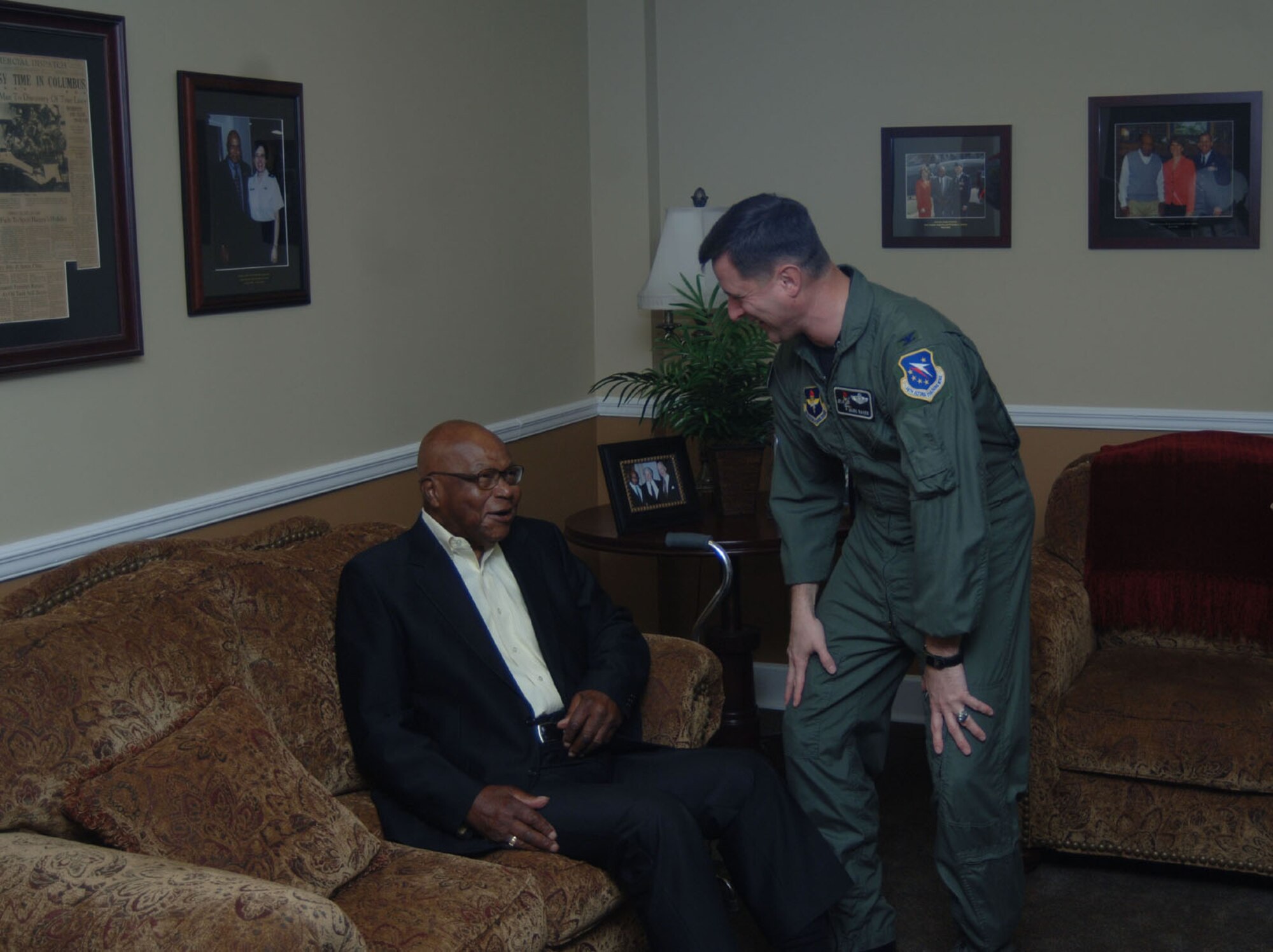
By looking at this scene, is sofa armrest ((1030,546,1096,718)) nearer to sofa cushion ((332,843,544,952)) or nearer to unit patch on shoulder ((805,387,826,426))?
unit patch on shoulder ((805,387,826,426))

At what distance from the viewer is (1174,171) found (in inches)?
158

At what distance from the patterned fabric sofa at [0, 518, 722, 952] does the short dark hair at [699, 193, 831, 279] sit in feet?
3.49

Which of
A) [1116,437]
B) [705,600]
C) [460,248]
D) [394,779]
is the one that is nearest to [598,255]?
[460,248]

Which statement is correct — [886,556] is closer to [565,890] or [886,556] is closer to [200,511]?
[565,890]

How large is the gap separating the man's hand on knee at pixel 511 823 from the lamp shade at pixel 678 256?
2.00m

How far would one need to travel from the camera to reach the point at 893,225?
4336 mm

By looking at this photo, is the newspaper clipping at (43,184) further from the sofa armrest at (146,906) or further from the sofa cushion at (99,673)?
the sofa armrest at (146,906)

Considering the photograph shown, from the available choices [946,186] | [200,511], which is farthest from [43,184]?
[946,186]

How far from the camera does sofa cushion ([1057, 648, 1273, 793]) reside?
3172 mm

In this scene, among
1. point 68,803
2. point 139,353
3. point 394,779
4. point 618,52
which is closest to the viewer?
point 68,803

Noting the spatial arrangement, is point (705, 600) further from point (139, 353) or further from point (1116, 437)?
point (139, 353)

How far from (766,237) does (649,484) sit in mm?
1267

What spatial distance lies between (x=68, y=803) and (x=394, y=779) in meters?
0.61

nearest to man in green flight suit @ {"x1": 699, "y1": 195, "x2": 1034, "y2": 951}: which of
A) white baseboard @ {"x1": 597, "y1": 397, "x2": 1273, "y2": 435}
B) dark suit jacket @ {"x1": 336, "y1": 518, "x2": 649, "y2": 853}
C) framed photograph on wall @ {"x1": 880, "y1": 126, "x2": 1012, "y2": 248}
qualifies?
dark suit jacket @ {"x1": 336, "y1": 518, "x2": 649, "y2": 853}
